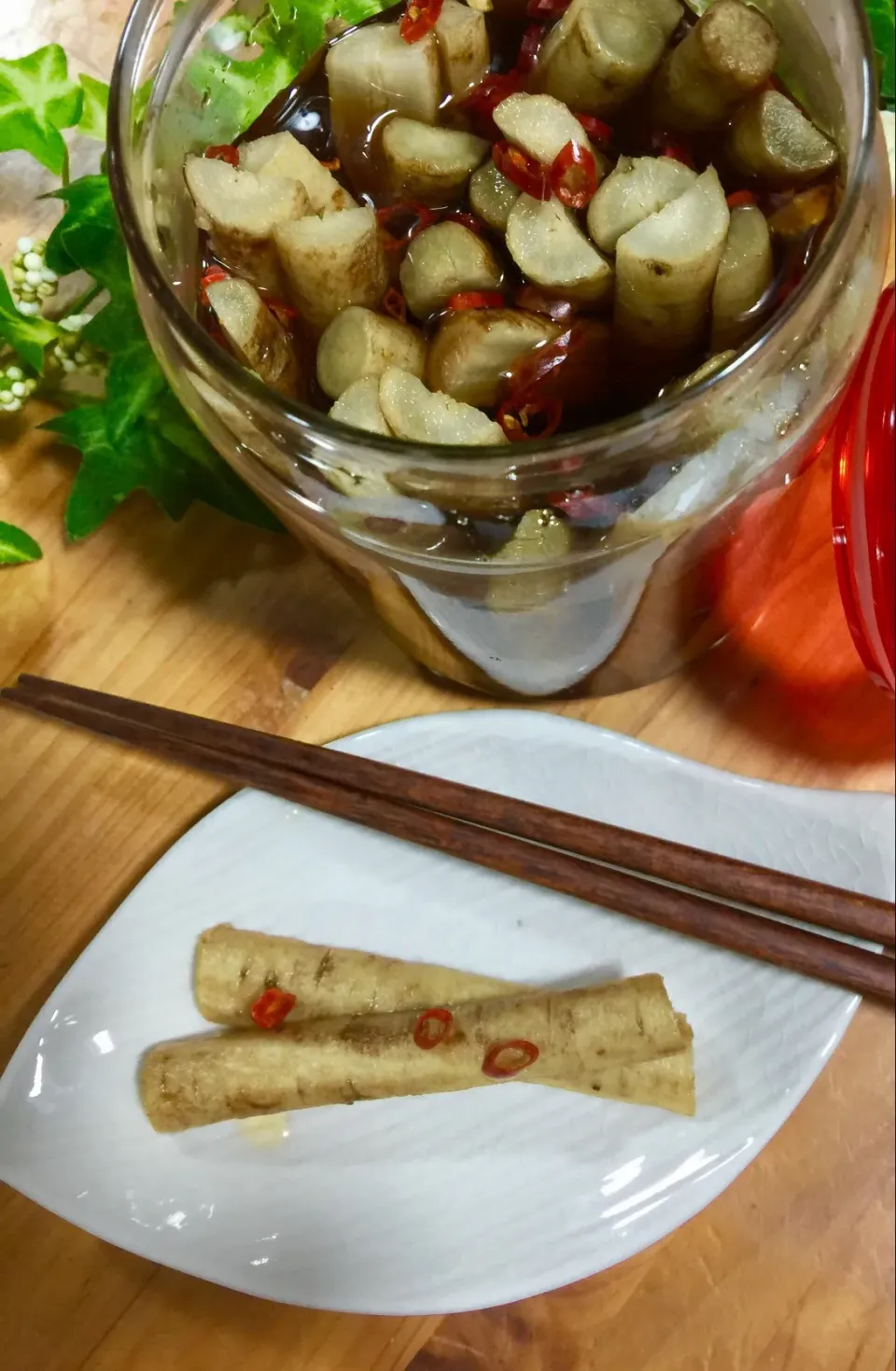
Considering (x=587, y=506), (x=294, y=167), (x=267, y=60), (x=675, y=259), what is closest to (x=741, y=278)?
(x=675, y=259)

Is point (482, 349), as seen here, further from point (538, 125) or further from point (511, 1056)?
point (511, 1056)

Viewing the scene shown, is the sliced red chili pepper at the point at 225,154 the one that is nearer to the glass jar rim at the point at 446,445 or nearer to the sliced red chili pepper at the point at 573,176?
the glass jar rim at the point at 446,445

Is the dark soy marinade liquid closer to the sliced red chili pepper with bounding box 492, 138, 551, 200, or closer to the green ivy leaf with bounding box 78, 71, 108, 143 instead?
the sliced red chili pepper with bounding box 492, 138, 551, 200

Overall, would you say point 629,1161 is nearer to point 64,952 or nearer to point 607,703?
point 607,703

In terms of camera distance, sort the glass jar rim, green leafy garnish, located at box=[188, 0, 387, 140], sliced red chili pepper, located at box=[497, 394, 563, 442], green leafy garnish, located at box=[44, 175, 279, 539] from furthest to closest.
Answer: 1. green leafy garnish, located at box=[44, 175, 279, 539]
2. green leafy garnish, located at box=[188, 0, 387, 140]
3. sliced red chili pepper, located at box=[497, 394, 563, 442]
4. the glass jar rim

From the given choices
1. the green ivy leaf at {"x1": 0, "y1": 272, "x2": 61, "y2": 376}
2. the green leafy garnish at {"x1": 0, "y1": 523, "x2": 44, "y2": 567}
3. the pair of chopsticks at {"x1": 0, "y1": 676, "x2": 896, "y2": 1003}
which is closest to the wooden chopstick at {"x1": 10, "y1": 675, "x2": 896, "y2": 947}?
the pair of chopsticks at {"x1": 0, "y1": 676, "x2": 896, "y2": 1003}

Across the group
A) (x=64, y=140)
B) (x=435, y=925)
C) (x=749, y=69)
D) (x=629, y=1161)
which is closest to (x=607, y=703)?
(x=435, y=925)
